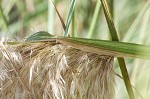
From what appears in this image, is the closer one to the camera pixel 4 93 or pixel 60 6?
pixel 4 93

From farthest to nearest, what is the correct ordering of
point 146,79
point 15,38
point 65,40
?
point 146,79 < point 15,38 < point 65,40

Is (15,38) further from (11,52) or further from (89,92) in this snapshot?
(89,92)

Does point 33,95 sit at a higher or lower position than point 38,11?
lower

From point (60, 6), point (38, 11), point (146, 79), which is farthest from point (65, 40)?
point (60, 6)

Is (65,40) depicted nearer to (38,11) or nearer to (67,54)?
(67,54)

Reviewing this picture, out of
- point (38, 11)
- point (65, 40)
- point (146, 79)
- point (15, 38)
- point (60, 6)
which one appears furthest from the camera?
point (60, 6)

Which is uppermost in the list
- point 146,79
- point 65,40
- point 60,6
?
point 60,6
